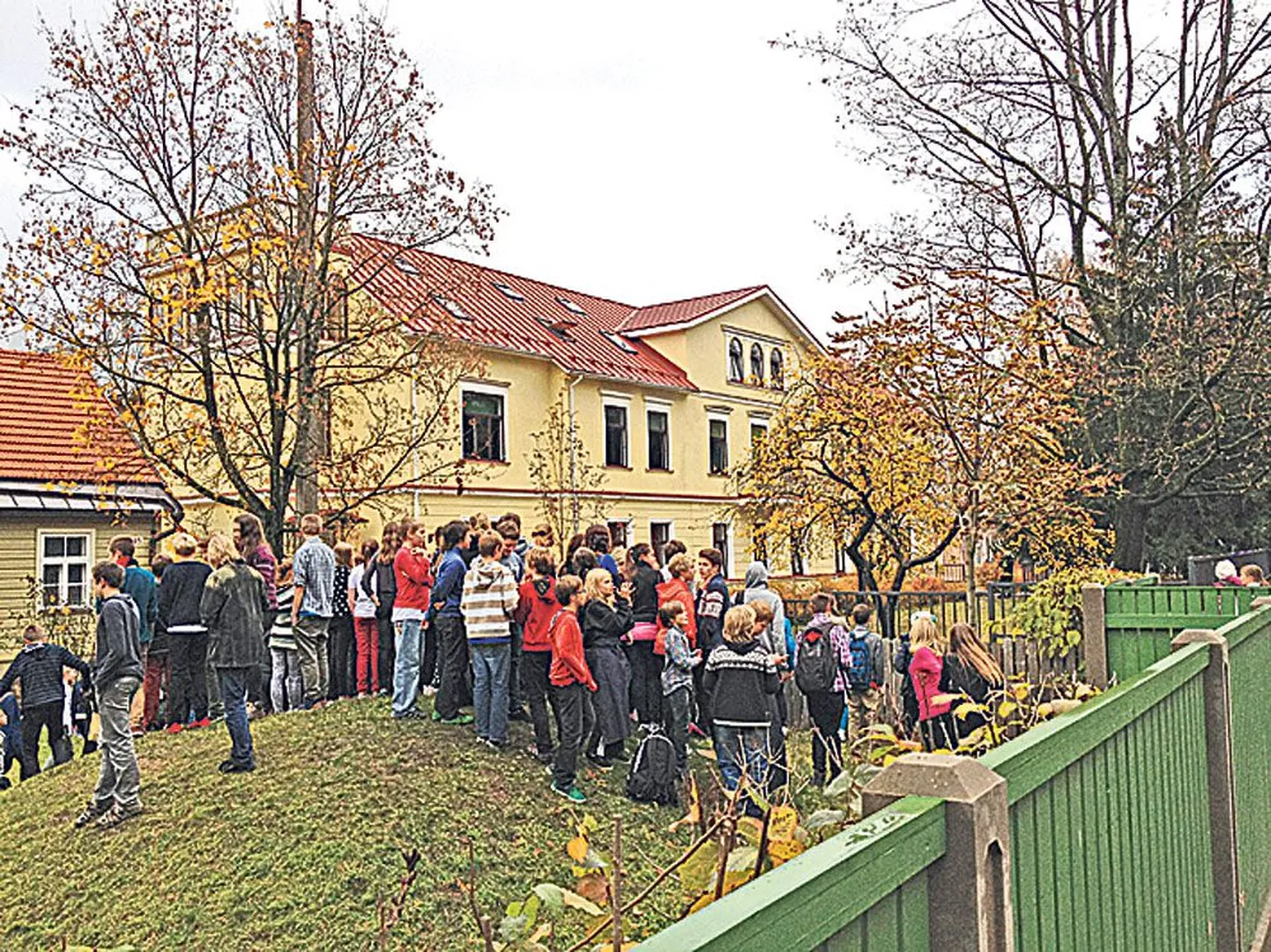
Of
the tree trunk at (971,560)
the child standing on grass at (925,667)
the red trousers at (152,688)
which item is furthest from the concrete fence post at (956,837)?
the tree trunk at (971,560)

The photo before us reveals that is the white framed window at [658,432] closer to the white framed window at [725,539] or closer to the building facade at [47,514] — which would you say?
the white framed window at [725,539]

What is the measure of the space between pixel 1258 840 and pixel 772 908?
5665 mm

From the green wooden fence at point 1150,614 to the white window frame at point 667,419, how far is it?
28.5 metres

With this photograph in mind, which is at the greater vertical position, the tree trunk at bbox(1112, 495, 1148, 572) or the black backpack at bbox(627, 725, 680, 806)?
the tree trunk at bbox(1112, 495, 1148, 572)

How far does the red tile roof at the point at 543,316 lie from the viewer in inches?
1173

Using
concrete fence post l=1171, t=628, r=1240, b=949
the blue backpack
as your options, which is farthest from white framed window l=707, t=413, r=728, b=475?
concrete fence post l=1171, t=628, r=1240, b=949

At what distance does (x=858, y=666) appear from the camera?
1303cm

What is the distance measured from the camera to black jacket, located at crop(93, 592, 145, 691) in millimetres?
9031

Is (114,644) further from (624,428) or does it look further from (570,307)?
(570,307)

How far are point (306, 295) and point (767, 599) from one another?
9512 millimetres

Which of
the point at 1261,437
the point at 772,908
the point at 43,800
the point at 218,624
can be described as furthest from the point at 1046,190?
the point at 772,908

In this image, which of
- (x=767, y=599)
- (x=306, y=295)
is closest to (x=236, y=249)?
(x=306, y=295)

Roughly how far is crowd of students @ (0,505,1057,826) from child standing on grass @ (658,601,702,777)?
21mm

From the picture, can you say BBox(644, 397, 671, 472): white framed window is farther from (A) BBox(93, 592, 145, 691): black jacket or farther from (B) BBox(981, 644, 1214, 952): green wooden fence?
(B) BBox(981, 644, 1214, 952): green wooden fence
